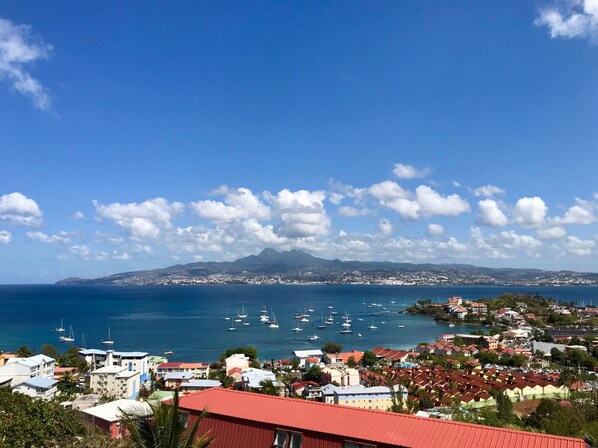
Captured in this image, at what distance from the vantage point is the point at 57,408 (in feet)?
30.8

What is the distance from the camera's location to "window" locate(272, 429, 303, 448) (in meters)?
6.18

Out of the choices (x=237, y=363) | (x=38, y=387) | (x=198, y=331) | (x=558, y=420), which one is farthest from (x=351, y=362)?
(x=198, y=331)

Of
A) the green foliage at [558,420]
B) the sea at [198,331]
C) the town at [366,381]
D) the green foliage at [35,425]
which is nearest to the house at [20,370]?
the town at [366,381]

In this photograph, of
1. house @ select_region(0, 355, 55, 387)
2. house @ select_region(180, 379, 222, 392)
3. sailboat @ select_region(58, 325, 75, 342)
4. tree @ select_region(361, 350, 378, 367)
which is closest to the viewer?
house @ select_region(0, 355, 55, 387)

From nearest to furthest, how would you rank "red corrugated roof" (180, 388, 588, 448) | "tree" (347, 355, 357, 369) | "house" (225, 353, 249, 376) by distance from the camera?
"red corrugated roof" (180, 388, 588, 448) < "house" (225, 353, 249, 376) < "tree" (347, 355, 357, 369)

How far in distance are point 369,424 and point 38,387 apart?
23.3m

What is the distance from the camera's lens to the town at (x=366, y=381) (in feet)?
50.1

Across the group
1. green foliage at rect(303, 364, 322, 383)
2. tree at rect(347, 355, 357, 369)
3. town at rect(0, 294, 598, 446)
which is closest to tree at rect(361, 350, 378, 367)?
town at rect(0, 294, 598, 446)

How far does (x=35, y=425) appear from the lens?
8219 millimetres

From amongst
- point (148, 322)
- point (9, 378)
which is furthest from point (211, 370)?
point (148, 322)

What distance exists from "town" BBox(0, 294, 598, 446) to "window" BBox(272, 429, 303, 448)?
0.47 ft

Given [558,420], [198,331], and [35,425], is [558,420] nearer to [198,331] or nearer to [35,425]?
[35,425]

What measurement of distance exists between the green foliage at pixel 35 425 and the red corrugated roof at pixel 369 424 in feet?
9.33

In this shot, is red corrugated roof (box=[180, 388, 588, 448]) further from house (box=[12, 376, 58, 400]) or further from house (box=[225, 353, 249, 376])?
house (box=[225, 353, 249, 376])
